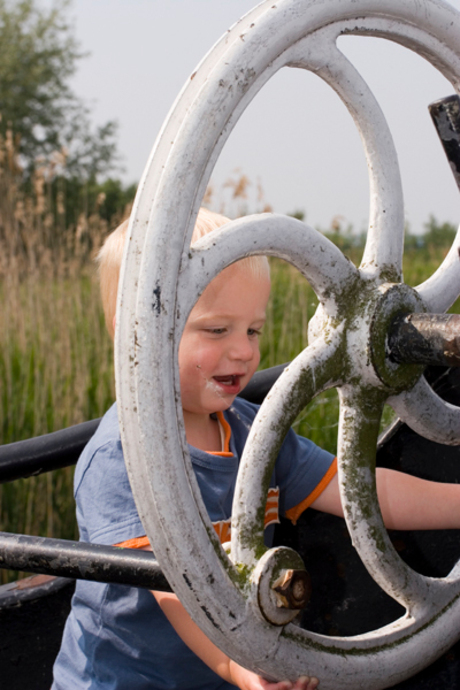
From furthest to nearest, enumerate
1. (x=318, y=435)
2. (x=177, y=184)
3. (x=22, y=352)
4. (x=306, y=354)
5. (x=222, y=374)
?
(x=22, y=352) < (x=318, y=435) < (x=222, y=374) < (x=306, y=354) < (x=177, y=184)

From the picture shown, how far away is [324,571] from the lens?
3.73ft

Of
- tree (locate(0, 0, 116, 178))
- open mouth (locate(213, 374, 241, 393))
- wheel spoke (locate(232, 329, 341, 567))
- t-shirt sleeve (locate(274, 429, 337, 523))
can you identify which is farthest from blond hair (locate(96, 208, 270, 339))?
tree (locate(0, 0, 116, 178))

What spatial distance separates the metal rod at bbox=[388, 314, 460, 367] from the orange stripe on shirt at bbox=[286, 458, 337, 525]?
520mm

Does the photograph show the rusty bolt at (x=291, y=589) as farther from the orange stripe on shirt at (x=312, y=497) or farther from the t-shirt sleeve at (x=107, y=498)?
the orange stripe on shirt at (x=312, y=497)

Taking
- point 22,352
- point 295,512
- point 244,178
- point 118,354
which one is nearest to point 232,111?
point 118,354

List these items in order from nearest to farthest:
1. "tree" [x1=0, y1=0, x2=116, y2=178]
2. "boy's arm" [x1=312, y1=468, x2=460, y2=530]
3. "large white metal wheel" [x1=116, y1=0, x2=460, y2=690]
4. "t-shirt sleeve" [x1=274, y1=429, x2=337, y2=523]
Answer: "large white metal wheel" [x1=116, y1=0, x2=460, y2=690]
"boy's arm" [x1=312, y1=468, x2=460, y2=530]
"t-shirt sleeve" [x1=274, y1=429, x2=337, y2=523]
"tree" [x1=0, y1=0, x2=116, y2=178]

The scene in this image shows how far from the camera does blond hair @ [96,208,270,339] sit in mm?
890

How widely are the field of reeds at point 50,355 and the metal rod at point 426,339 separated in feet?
5.44

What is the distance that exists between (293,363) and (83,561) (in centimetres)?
31

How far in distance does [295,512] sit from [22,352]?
2.15 m

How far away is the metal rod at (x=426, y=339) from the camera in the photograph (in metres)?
0.62

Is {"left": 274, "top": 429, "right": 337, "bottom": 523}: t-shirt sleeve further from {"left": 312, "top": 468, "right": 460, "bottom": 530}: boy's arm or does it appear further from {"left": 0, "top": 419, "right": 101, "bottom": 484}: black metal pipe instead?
{"left": 0, "top": 419, "right": 101, "bottom": 484}: black metal pipe

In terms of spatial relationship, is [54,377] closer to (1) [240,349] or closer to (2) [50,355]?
(2) [50,355]

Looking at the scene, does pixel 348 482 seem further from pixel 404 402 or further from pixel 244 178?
pixel 244 178
